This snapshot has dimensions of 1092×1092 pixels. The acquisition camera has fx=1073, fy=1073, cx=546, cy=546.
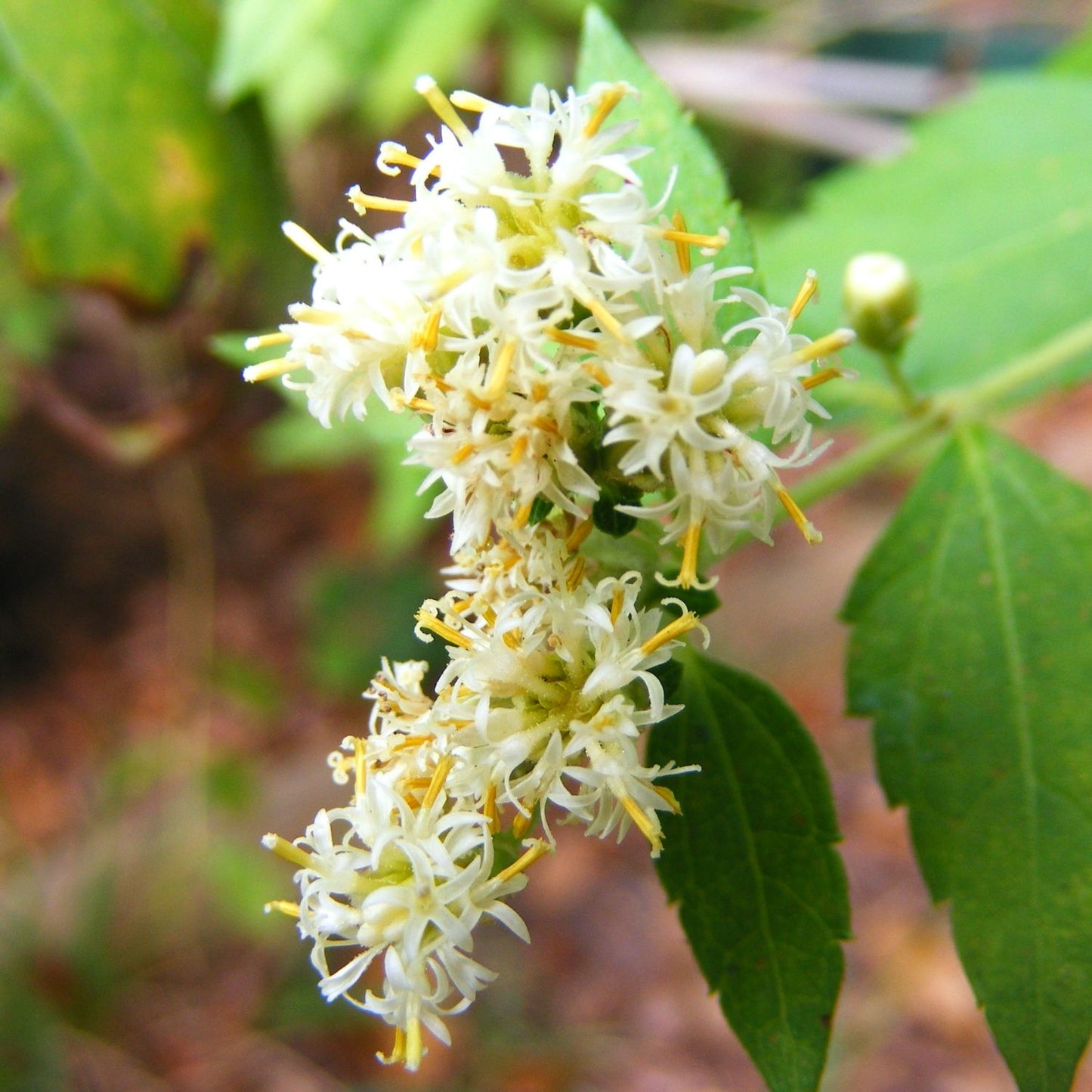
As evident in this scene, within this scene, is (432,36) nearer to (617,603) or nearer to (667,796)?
(617,603)

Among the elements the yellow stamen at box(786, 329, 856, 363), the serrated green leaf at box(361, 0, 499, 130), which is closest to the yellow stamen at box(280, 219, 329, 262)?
the yellow stamen at box(786, 329, 856, 363)

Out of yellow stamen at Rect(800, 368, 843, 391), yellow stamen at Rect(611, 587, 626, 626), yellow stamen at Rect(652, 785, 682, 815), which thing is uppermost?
yellow stamen at Rect(800, 368, 843, 391)

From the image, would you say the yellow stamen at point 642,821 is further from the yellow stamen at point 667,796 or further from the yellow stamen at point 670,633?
the yellow stamen at point 670,633

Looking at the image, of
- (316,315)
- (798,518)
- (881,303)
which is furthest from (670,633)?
(881,303)

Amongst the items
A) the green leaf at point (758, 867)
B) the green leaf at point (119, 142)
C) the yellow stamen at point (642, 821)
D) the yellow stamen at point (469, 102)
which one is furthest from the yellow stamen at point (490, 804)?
the green leaf at point (119, 142)

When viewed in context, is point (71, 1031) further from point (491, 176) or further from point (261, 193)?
point (491, 176)

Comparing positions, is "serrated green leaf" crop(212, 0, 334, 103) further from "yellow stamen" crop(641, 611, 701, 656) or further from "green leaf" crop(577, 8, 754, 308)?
"yellow stamen" crop(641, 611, 701, 656)
